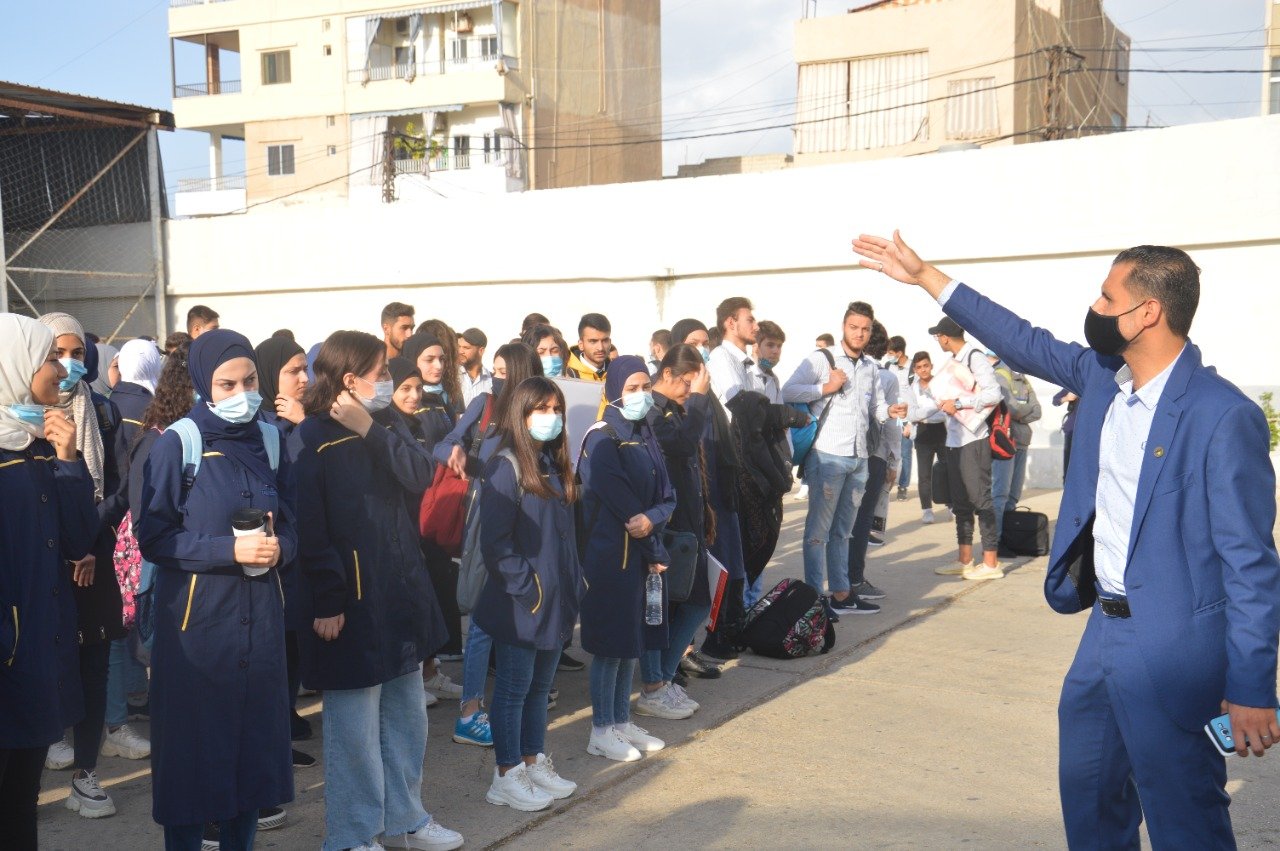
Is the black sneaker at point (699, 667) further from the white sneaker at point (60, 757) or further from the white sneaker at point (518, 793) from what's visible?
the white sneaker at point (60, 757)

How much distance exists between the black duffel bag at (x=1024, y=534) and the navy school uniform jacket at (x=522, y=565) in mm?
6915

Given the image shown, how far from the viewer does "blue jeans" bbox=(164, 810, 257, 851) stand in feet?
12.7

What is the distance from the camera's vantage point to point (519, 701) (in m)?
4.95

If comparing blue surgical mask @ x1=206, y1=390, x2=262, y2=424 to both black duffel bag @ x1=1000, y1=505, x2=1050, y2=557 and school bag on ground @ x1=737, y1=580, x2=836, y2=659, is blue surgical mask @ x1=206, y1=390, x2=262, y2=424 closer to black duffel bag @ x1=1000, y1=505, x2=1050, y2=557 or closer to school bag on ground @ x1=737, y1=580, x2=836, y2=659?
school bag on ground @ x1=737, y1=580, x2=836, y2=659

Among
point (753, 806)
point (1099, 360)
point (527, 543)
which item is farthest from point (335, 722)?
point (1099, 360)

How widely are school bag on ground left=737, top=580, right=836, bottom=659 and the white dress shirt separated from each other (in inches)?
153

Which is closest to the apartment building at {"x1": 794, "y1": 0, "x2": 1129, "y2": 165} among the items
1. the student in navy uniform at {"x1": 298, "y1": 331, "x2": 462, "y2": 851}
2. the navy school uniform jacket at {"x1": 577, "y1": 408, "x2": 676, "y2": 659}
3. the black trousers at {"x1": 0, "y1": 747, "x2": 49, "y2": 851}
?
the navy school uniform jacket at {"x1": 577, "y1": 408, "x2": 676, "y2": 659}

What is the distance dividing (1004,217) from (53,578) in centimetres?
1508

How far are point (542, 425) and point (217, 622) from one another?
63.3 inches

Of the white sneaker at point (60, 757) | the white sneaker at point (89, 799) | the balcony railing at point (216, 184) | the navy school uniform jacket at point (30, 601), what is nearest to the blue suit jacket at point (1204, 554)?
the navy school uniform jacket at point (30, 601)

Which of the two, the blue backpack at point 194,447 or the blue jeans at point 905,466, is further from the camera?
the blue jeans at point 905,466

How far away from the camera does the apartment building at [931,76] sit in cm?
3023

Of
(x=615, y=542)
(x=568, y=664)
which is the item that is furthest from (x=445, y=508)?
(x=568, y=664)

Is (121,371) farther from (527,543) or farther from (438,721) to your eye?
(527,543)
